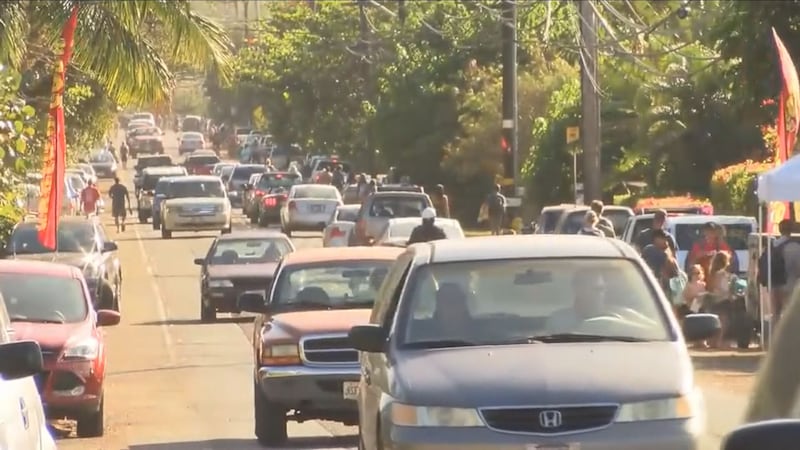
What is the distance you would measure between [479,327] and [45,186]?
16315 mm

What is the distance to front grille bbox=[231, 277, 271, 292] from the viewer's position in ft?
101

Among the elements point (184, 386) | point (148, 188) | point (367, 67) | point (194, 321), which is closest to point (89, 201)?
point (148, 188)

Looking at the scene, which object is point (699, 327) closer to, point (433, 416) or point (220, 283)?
point (433, 416)

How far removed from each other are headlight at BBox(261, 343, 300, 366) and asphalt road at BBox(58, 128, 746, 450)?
805 mm

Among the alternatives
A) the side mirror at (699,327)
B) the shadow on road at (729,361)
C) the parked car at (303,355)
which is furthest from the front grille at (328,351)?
the shadow on road at (729,361)

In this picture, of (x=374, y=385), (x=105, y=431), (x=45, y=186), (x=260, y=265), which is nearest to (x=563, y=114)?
(x=260, y=265)

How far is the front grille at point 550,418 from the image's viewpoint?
938cm

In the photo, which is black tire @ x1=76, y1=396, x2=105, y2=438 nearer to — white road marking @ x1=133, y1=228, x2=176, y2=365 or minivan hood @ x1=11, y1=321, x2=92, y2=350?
minivan hood @ x1=11, y1=321, x2=92, y2=350

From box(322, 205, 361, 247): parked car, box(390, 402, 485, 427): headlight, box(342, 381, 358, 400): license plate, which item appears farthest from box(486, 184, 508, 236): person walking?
box(390, 402, 485, 427): headlight

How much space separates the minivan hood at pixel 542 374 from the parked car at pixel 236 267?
20121mm

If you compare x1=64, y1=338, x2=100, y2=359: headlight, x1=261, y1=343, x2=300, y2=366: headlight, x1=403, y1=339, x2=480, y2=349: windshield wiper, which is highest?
x1=403, y1=339, x2=480, y2=349: windshield wiper

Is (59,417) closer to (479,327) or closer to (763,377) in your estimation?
(479,327)

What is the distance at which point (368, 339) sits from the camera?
10461 mm

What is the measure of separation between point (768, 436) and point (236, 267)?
27.7 metres
